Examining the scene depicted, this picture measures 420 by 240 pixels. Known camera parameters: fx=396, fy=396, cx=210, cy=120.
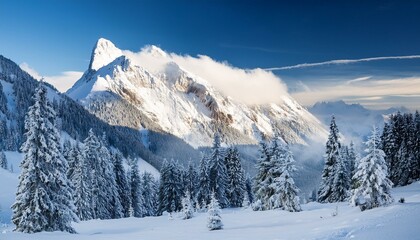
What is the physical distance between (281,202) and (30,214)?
2328 centimetres

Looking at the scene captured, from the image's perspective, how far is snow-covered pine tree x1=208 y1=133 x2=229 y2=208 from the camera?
61.8 m

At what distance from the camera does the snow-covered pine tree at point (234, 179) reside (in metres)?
64.5

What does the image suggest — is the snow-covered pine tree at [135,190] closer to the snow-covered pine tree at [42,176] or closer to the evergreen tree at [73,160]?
the evergreen tree at [73,160]

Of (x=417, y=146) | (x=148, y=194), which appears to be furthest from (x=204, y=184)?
(x=417, y=146)

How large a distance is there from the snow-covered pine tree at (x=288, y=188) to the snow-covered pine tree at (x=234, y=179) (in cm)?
2524

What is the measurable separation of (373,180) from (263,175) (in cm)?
2650

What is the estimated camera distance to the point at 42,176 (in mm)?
27016

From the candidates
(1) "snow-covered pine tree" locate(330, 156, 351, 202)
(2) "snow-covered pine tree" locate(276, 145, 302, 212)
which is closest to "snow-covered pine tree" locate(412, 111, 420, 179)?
(1) "snow-covered pine tree" locate(330, 156, 351, 202)

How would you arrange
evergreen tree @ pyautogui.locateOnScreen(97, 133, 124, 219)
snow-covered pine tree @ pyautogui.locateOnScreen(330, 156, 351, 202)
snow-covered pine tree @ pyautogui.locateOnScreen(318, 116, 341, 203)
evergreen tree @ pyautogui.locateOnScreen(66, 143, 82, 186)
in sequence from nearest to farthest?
1. snow-covered pine tree @ pyautogui.locateOnScreen(330, 156, 351, 202)
2. snow-covered pine tree @ pyautogui.locateOnScreen(318, 116, 341, 203)
3. evergreen tree @ pyautogui.locateOnScreen(66, 143, 82, 186)
4. evergreen tree @ pyautogui.locateOnScreen(97, 133, 124, 219)

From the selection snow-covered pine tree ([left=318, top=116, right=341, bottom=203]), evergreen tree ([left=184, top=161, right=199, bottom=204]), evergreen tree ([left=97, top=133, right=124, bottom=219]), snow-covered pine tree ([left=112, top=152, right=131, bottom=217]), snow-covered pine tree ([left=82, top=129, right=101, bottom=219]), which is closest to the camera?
snow-covered pine tree ([left=318, top=116, right=341, bottom=203])

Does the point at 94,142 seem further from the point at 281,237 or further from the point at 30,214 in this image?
the point at 281,237

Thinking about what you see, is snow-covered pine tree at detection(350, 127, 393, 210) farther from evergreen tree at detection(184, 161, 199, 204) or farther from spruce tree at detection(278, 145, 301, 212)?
evergreen tree at detection(184, 161, 199, 204)

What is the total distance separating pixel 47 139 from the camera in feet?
90.6

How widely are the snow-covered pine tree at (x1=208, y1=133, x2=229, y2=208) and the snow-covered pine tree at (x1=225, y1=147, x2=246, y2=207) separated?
187cm
